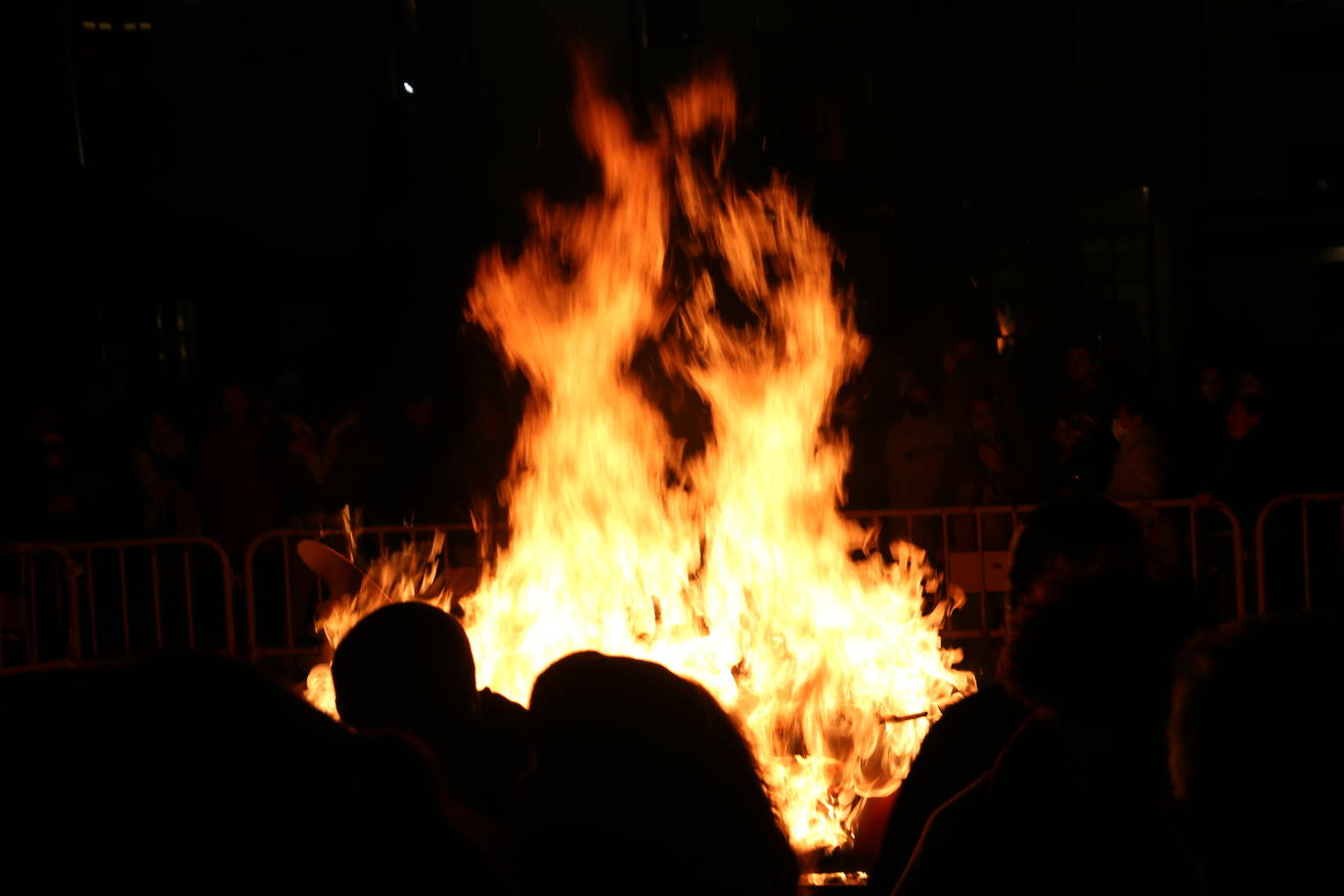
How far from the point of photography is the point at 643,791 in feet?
7.83

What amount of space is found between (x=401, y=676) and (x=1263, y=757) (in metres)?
2.31

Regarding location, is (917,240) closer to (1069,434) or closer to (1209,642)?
(1069,434)

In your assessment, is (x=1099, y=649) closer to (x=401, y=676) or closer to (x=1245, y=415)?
(x=401, y=676)

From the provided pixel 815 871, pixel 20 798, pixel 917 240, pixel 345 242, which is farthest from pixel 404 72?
pixel 20 798

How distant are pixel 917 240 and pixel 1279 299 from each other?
465 centimetres

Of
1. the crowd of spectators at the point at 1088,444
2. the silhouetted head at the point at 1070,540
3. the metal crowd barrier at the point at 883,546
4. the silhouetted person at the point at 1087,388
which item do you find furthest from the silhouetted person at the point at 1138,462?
the silhouetted head at the point at 1070,540

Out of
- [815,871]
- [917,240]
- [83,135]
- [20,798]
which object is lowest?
[815,871]

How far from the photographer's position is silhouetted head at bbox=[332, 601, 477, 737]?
138 inches

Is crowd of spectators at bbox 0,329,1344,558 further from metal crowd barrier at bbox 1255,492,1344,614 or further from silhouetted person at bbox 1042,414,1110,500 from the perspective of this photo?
metal crowd barrier at bbox 1255,492,1344,614

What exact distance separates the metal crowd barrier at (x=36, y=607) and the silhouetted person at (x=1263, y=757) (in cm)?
728

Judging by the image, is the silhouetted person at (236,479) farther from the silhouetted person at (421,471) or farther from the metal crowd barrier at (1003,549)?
the metal crowd barrier at (1003,549)

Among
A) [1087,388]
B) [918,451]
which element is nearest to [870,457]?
[918,451]

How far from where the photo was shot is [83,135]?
19.5m

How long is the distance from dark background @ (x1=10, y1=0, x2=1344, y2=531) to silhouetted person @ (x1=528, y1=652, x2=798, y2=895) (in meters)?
13.1
